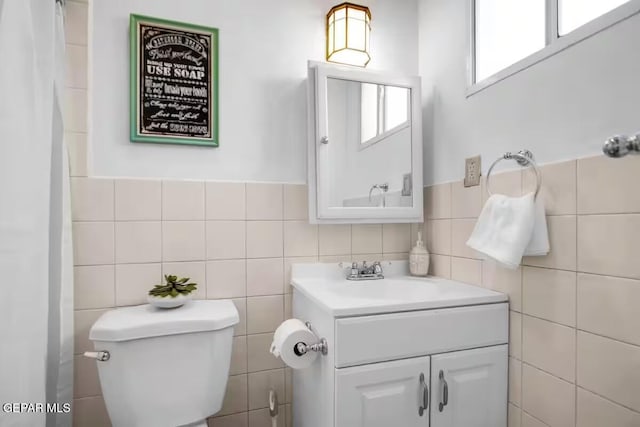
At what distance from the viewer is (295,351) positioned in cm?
112

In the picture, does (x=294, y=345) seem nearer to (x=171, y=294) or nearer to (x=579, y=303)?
(x=171, y=294)

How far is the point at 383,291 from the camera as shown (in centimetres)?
143

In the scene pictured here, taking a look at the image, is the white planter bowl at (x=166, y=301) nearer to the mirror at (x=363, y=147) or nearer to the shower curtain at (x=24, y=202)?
the shower curtain at (x=24, y=202)

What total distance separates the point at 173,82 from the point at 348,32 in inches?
30.5

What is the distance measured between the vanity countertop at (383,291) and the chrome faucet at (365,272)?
3 centimetres

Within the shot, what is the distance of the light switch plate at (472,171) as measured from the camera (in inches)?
52.6

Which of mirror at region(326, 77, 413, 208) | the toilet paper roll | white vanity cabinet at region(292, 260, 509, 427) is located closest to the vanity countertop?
white vanity cabinet at region(292, 260, 509, 427)

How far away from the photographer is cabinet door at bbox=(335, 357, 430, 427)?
101 centimetres

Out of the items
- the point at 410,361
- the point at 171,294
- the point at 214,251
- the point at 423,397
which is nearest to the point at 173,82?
the point at 214,251

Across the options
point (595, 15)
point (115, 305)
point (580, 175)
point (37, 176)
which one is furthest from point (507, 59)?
point (115, 305)

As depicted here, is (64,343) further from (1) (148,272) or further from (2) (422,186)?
(2) (422,186)

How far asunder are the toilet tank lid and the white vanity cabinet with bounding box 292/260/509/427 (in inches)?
13.1

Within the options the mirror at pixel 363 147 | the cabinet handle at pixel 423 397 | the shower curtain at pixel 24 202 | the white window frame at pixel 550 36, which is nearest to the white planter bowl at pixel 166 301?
the shower curtain at pixel 24 202

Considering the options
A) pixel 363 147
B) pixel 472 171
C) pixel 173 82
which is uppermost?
pixel 173 82
